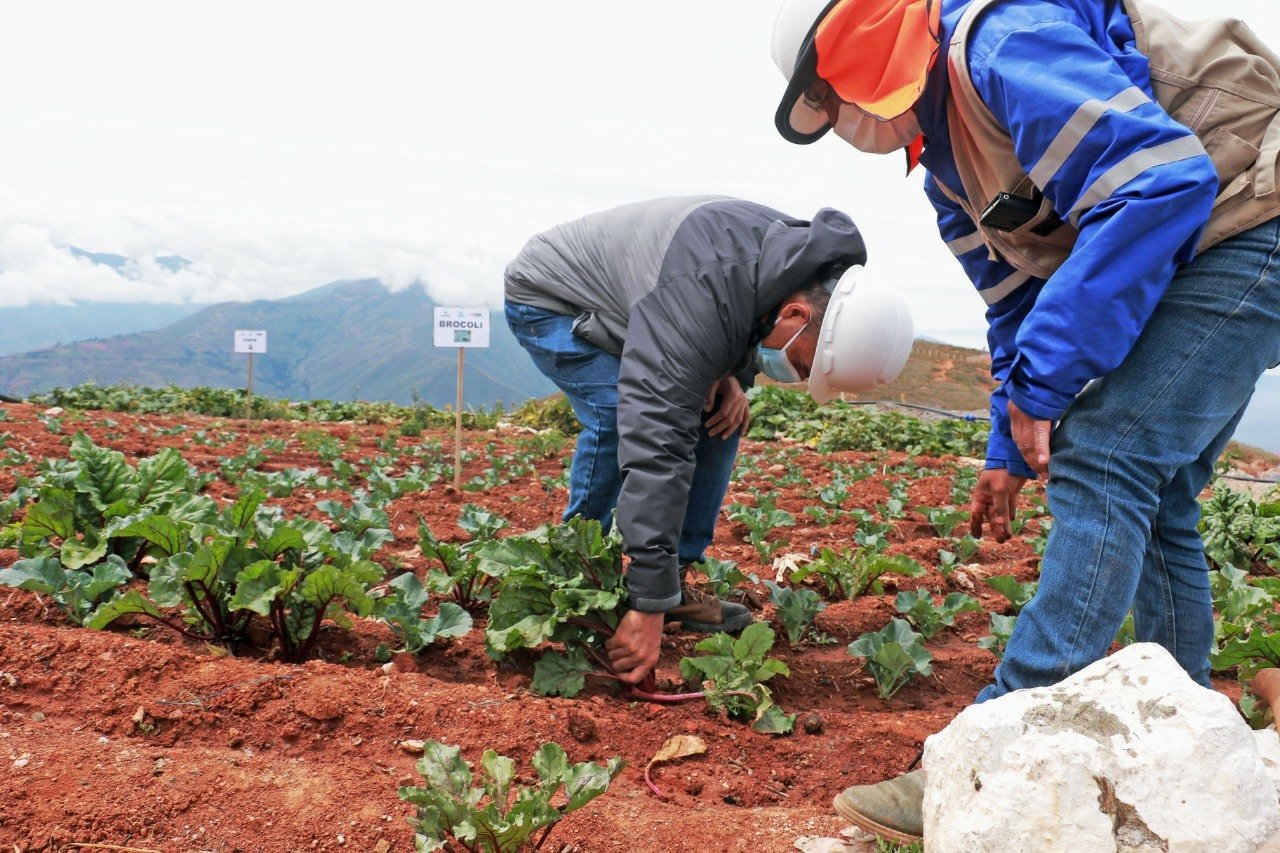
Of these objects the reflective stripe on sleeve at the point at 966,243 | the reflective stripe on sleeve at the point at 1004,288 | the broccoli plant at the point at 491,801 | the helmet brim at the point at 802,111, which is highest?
the helmet brim at the point at 802,111

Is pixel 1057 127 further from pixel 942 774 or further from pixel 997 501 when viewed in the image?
pixel 942 774

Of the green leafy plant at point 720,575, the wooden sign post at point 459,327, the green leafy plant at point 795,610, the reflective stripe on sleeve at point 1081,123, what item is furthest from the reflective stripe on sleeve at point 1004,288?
the wooden sign post at point 459,327

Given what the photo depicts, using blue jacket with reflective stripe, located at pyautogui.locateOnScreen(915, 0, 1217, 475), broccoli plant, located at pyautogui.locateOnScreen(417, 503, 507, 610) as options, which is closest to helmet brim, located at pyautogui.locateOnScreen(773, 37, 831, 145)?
blue jacket with reflective stripe, located at pyautogui.locateOnScreen(915, 0, 1217, 475)

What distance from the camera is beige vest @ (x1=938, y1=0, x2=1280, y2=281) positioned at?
70.8 inches

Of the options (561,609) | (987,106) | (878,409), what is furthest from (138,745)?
(878,409)

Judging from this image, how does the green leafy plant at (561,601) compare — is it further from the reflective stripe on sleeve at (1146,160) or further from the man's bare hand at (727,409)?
the reflective stripe on sleeve at (1146,160)

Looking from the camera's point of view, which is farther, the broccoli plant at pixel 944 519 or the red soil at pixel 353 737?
the broccoli plant at pixel 944 519

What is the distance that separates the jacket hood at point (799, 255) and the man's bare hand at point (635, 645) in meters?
1.01

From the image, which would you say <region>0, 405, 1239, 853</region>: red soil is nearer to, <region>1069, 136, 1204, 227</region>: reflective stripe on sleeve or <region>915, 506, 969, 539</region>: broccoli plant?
<region>1069, 136, 1204, 227</region>: reflective stripe on sleeve

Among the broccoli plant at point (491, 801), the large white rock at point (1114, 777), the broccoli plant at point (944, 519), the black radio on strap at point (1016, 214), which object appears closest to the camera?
the large white rock at point (1114, 777)

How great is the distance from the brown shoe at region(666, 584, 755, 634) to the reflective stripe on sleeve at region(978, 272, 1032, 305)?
5.17 feet

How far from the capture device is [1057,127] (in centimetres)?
180

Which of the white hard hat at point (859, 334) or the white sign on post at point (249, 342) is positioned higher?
the white hard hat at point (859, 334)

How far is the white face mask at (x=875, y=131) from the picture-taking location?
7.33ft
